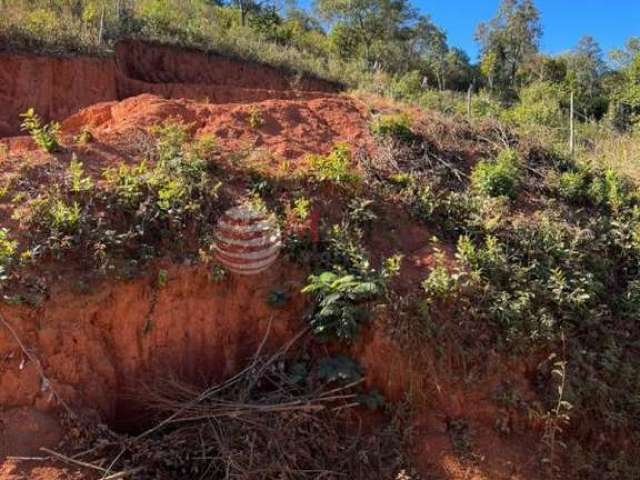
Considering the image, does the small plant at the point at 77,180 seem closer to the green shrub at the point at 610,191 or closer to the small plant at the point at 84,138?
the small plant at the point at 84,138

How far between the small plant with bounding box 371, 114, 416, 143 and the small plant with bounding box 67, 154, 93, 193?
3.54 meters

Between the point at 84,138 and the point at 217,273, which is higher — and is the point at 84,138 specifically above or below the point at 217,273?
above

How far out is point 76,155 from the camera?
5.35 meters

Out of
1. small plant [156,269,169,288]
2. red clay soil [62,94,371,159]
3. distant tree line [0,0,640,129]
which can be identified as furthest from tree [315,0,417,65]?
small plant [156,269,169,288]

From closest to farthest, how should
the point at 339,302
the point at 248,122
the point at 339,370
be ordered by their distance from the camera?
the point at 339,370 → the point at 339,302 → the point at 248,122

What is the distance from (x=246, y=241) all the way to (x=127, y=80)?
6430mm

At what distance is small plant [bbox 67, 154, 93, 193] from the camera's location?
4.72 meters

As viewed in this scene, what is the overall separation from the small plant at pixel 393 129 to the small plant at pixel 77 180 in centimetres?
354

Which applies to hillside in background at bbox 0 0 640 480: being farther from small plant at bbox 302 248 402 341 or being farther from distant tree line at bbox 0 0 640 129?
distant tree line at bbox 0 0 640 129

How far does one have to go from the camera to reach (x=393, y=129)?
283 inches

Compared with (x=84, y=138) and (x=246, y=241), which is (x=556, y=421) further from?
(x=84, y=138)

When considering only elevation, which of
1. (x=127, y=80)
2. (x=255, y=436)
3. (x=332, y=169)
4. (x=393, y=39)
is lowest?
(x=255, y=436)

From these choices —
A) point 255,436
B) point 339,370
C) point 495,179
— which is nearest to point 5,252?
point 255,436

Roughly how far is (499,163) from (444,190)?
2.96 ft
